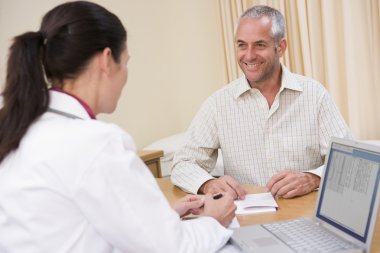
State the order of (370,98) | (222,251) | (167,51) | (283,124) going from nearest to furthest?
(222,251) < (283,124) < (370,98) < (167,51)

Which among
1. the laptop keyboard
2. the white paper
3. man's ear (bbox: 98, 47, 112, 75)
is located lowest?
the white paper

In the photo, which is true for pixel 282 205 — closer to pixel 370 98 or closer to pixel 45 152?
pixel 45 152

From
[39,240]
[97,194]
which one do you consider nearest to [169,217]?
[97,194]

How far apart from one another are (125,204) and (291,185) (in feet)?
2.76

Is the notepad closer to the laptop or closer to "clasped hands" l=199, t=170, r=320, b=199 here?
"clasped hands" l=199, t=170, r=320, b=199

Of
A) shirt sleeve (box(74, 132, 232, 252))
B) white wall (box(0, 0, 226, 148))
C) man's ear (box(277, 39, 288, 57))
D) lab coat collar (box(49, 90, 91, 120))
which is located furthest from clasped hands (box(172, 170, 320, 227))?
white wall (box(0, 0, 226, 148))

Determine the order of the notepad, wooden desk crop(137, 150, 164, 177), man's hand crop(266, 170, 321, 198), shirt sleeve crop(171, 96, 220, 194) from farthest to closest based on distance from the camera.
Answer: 1. wooden desk crop(137, 150, 164, 177)
2. shirt sleeve crop(171, 96, 220, 194)
3. man's hand crop(266, 170, 321, 198)
4. the notepad

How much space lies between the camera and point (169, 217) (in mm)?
910

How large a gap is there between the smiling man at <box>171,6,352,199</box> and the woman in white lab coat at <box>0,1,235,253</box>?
88 cm

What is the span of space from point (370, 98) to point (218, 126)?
1.25 meters

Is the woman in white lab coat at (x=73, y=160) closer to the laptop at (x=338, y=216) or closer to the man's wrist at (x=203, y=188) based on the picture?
the laptop at (x=338, y=216)

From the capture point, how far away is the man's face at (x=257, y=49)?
1.97 m

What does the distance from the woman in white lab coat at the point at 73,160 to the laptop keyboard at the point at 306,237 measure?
0.20 metres

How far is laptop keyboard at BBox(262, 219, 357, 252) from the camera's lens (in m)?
1.05
